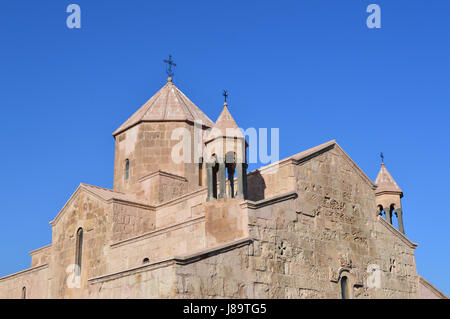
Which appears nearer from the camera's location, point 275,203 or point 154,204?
point 275,203

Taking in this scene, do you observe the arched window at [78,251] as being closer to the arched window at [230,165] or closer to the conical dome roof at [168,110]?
the conical dome roof at [168,110]

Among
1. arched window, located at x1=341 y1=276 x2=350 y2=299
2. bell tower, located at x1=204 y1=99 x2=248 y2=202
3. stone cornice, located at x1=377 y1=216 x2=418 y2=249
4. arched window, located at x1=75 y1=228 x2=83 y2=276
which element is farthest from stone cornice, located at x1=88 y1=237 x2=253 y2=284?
stone cornice, located at x1=377 y1=216 x2=418 y2=249

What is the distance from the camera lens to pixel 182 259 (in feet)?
40.1

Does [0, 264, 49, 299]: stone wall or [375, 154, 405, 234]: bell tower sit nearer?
[0, 264, 49, 299]: stone wall

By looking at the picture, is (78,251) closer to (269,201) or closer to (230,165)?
(230,165)

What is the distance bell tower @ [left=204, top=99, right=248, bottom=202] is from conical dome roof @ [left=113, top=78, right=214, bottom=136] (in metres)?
6.09

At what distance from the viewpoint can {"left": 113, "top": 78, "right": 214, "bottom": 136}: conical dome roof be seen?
21672mm

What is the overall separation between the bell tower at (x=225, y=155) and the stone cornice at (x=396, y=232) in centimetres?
539

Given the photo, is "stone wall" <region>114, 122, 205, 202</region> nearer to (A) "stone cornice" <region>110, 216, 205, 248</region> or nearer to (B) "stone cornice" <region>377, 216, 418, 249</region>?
(A) "stone cornice" <region>110, 216, 205, 248</region>

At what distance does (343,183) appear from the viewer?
17.6 m

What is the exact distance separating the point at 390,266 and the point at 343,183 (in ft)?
9.73

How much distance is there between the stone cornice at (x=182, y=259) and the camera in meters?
12.2
